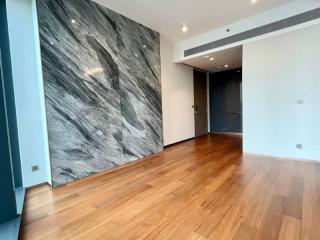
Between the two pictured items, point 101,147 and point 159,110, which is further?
point 159,110

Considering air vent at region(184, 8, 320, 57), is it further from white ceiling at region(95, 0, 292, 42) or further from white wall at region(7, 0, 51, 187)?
white wall at region(7, 0, 51, 187)

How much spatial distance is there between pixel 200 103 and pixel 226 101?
112cm

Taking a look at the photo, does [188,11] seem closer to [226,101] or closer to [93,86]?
[93,86]

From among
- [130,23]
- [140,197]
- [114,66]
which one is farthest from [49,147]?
[130,23]

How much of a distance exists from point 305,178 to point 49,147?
3.99 metres

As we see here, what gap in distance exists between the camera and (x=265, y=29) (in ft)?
12.1

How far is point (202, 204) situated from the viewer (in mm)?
2043

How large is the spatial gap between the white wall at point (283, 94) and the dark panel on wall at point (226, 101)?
2.83 meters

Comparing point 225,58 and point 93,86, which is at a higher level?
point 225,58

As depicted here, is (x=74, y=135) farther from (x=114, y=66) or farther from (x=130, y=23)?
(x=130, y=23)

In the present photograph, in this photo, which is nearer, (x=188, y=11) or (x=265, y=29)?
(x=188, y=11)

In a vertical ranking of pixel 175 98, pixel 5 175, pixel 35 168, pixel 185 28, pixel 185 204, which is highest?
pixel 185 28

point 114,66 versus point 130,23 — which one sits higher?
point 130,23

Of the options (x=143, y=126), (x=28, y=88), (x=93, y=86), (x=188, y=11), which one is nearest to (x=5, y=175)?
(x=28, y=88)
